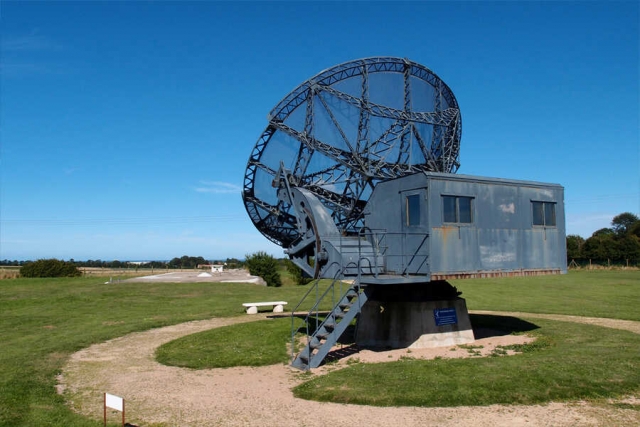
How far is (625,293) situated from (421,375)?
31284 mm

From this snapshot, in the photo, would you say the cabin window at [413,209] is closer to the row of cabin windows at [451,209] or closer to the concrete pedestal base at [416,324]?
the row of cabin windows at [451,209]

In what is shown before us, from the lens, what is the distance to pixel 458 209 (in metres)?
15.7

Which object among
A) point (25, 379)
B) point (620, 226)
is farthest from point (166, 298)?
point (620, 226)

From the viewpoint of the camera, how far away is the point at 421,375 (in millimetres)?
12734

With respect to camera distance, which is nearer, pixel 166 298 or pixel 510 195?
pixel 510 195

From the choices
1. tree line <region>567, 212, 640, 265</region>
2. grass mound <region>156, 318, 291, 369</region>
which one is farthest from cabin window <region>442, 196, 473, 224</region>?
tree line <region>567, 212, 640, 265</region>

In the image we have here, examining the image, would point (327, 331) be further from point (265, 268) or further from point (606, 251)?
point (606, 251)

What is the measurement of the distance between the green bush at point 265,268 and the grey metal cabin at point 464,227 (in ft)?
112

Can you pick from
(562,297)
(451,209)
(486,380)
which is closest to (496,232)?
(451,209)

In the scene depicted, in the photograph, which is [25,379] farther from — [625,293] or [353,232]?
[625,293]

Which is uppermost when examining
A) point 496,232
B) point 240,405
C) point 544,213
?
point 544,213

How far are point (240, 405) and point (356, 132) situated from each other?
14.2 m

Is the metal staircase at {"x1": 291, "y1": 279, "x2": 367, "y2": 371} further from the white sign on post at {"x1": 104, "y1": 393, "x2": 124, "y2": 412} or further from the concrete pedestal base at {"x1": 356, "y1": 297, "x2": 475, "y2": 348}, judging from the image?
the white sign on post at {"x1": 104, "y1": 393, "x2": 124, "y2": 412}

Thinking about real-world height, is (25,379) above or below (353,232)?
below
